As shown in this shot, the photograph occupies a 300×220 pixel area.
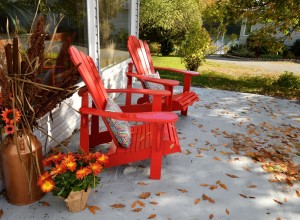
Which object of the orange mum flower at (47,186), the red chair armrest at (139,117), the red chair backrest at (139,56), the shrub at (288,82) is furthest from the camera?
the shrub at (288,82)

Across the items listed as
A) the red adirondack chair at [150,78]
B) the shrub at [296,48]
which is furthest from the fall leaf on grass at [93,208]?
the shrub at [296,48]

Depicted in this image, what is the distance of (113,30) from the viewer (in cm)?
462

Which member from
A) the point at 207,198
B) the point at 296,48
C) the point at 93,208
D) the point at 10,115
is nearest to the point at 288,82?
the point at 207,198

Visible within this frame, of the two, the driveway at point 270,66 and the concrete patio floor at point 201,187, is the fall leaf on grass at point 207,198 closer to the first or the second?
the concrete patio floor at point 201,187

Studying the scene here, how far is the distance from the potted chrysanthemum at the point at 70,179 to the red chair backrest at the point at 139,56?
6.65ft

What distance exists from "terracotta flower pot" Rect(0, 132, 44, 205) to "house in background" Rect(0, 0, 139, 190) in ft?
0.41

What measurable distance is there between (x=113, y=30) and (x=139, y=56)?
1146 millimetres

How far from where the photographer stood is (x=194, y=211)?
2023 mm

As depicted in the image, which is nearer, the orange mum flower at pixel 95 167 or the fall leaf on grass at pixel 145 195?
the orange mum flower at pixel 95 167

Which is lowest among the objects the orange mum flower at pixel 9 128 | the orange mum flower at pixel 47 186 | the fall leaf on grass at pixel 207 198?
the fall leaf on grass at pixel 207 198

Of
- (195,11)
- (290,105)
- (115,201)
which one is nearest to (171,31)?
(195,11)

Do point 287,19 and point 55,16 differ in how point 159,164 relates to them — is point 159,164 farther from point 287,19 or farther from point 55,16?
point 287,19

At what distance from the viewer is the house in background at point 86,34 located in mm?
2652

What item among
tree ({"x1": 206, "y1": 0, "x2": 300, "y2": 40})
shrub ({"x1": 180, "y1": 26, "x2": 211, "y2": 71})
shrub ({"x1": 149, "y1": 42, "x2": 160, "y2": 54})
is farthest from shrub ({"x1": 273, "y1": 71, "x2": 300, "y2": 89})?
shrub ({"x1": 149, "y1": 42, "x2": 160, "y2": 54})
